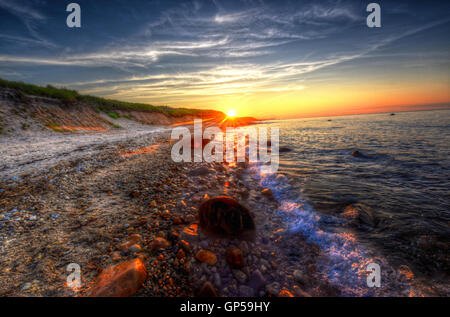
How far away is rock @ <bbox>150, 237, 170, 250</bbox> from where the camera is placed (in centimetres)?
294

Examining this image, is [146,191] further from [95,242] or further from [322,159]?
[322,159]

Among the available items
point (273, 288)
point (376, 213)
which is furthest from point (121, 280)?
point (376, 213)

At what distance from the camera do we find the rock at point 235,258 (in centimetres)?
287

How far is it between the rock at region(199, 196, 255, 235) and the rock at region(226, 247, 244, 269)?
543mm

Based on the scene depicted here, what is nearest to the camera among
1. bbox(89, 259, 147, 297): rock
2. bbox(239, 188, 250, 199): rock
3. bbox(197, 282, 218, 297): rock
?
bbox(89, 259, 147, 297): rock

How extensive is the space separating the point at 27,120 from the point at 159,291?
19.0 metres

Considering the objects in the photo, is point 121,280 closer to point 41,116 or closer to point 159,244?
point 159,244

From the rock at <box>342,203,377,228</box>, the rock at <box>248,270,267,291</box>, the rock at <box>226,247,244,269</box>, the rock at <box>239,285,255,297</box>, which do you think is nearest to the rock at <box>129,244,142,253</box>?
the rock at <box>226,247,244,269</box>

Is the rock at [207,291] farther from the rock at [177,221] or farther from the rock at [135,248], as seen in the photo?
the rock at [177,221]

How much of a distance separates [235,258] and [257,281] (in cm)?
47

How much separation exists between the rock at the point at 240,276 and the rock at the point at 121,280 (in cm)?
137

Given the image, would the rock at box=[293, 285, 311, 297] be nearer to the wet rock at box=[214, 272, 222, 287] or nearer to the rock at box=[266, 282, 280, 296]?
the rock at box=[266, 282, 280, 296]

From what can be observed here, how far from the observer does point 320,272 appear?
2982mm
